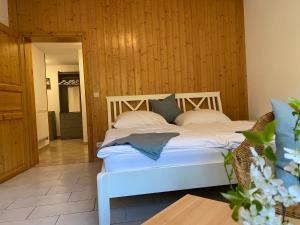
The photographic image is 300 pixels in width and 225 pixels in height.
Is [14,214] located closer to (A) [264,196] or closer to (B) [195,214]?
(B) [195,214]

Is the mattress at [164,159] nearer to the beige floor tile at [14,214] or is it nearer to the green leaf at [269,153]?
the beige floor tile at [14,214]

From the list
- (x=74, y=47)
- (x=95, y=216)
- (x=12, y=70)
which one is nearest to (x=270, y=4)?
(x=95, y=216)

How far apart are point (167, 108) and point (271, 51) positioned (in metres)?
1.64

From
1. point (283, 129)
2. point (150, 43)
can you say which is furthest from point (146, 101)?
point (283, 129)

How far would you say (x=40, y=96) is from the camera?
526cm

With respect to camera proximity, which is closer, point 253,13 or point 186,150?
point 186,150

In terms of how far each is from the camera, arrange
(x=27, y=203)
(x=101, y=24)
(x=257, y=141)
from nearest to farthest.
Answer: (x=257, y=141) → (x=27, y=203) → (x=101, y=24)

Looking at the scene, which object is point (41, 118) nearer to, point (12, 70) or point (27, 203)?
point (12, 70)

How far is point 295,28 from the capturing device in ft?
9.45

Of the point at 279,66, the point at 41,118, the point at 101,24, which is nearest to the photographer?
the point at 279,66

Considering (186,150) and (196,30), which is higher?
(196,30)

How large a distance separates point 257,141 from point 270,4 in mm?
3529

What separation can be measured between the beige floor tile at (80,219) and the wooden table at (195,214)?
0.95 m

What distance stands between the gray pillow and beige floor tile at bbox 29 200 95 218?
1.63 meters
